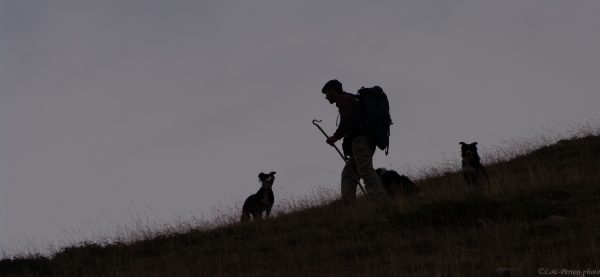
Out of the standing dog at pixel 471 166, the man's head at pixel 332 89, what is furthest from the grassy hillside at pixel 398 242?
the man's head at pixel 332 89

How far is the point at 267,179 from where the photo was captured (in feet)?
59.2

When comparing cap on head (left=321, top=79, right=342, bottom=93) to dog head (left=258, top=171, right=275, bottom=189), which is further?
dog head (left=258, top=171, right=275, bottom=189)

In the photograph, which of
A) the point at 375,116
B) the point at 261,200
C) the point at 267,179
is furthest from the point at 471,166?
the point at 267,179

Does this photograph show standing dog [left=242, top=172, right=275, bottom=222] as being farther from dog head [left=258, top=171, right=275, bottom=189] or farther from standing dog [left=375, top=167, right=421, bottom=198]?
standing dog [left=375, top=167, right=421, bottom=198]

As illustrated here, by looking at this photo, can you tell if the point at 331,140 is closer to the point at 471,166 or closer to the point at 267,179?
the point at 471,166

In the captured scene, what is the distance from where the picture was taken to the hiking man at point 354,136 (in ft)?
41.9

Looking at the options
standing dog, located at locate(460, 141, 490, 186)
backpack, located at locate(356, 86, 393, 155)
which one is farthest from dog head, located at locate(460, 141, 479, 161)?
backpack, located at locate(356, 86, 393, 155)

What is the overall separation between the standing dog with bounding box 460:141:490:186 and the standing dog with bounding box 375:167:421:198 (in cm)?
95

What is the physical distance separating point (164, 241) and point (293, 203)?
3.36m

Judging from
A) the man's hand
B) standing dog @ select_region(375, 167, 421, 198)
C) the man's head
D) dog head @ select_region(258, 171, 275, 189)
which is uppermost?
the man's head

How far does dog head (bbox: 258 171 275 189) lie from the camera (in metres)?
17.9

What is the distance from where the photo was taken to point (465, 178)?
48.3ft

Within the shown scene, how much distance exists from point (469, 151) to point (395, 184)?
4.99 ft

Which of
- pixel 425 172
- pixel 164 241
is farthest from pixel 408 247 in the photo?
pixel 425 172
